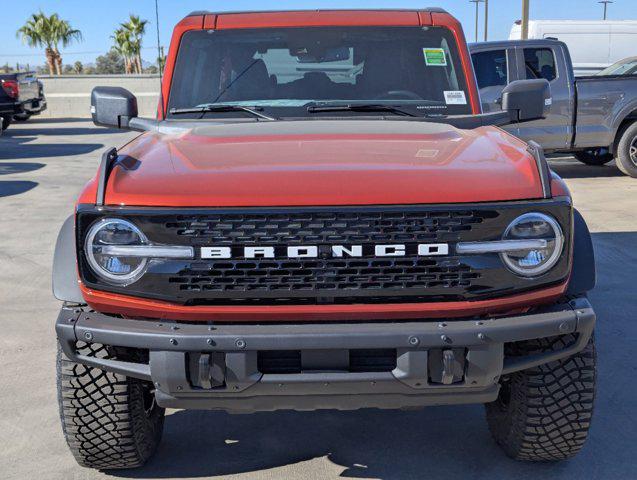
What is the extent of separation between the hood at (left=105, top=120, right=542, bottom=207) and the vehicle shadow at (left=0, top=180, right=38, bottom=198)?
27.0ft

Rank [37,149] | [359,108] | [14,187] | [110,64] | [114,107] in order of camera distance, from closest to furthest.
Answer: [359,108] < [114,107] < [14,187] < [37,149] < [110,64]

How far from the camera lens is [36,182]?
470 inches

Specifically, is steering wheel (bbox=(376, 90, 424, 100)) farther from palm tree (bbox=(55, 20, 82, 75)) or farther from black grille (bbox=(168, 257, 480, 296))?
palm tree (bbox=(55, 20, 82, 75))

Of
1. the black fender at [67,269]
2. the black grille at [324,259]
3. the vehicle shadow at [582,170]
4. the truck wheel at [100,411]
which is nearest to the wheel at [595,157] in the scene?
the vehicle shadow at [582,170]

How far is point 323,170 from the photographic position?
2.80 metres

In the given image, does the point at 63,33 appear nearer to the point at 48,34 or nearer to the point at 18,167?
the point at 48,34

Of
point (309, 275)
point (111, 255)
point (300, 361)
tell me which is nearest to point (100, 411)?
point (111, 255)

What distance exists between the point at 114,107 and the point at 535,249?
2.31 meters

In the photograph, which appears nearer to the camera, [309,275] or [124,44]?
[309,275]

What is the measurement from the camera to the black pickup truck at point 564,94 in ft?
36.3

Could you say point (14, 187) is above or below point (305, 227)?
below

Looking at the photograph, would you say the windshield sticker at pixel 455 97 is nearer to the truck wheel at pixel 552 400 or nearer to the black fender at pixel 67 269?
the truck wheel at pixel 552 400

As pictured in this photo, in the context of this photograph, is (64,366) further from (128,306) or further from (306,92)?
(306,92)

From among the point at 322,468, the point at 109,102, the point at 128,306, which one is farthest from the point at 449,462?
the point at 109,102
